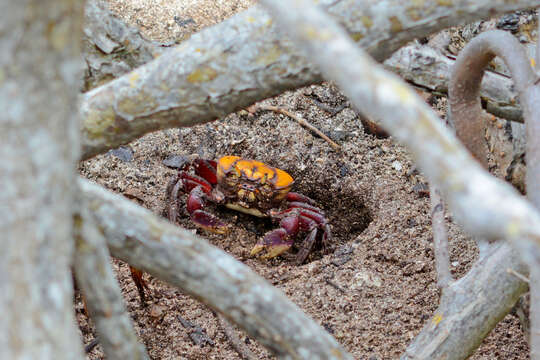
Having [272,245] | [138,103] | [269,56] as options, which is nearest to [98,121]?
[138,103]

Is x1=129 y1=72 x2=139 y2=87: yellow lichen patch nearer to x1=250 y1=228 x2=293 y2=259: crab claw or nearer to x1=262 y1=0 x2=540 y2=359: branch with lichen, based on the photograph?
x1=262 y1=0 x2=540 y2=359: branch with lichen

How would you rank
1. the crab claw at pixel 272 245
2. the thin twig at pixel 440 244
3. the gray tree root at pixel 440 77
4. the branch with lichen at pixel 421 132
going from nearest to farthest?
the branch with lichen at pixel 421 132, the thin twig at pixel 440 244, the gray tree root at pixel 440 77, the crab claw at pixel 272 245

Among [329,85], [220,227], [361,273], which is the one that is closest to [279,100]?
[329,85]

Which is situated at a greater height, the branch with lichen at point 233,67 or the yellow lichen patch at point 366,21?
the yellow lichen patch at point 366,21

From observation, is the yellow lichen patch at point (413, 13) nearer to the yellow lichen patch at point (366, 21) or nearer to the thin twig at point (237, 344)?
the yellow lichen patch at point (366, 21)

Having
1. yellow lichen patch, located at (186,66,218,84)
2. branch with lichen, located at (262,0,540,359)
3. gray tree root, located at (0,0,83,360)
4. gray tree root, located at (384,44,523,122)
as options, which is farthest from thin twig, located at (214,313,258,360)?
branch with lichen, located at (262,0,540,359)

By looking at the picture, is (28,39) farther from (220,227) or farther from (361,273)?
(220,227)

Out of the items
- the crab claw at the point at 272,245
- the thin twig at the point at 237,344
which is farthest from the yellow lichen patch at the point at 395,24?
the crab claw at the point at 272,245
